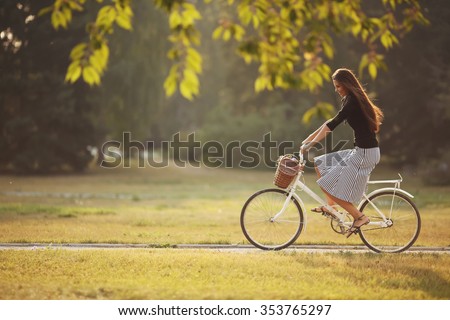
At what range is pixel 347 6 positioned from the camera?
6.45m

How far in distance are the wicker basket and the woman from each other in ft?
0.85

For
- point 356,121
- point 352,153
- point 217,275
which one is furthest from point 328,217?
point 217,275

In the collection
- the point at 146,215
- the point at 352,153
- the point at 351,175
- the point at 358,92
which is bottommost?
the point at 146,215

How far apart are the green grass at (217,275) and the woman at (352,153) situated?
743mm

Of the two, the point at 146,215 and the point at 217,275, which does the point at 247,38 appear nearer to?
the point at 217,275

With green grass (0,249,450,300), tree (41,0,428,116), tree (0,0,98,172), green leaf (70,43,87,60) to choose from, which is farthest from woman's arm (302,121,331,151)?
tree (0,0,98,172)

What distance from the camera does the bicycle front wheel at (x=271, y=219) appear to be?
759 cm

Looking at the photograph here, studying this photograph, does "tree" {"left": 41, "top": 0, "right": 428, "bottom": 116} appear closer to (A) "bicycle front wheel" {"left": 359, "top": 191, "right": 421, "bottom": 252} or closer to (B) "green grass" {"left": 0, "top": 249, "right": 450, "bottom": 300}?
(B) "green grass" {"left": 0, "top": 249, "right": 450, "bottom": 300}

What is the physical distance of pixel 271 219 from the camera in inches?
300

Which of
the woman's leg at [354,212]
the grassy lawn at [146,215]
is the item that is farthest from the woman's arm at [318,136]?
the grassy lawn at [146,215]

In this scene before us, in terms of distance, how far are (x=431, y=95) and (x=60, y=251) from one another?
19555mm

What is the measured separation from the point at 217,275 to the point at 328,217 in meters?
1.87

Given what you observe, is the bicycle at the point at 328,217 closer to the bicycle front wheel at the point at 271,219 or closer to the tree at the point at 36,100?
the bicycle front wheel at the point at 271,219
